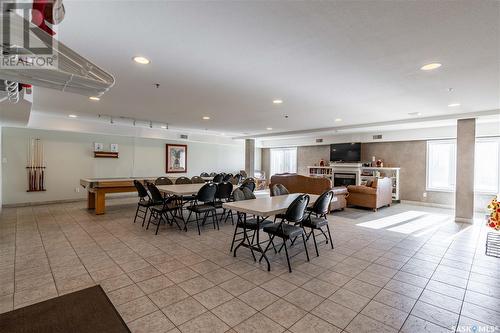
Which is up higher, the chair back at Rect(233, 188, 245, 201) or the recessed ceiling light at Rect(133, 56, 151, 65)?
the recessed ceiling light at Rect(133, 56, 151, 65)

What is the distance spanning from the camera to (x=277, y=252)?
3631mm

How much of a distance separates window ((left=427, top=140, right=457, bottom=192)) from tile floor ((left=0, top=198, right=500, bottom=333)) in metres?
3.59

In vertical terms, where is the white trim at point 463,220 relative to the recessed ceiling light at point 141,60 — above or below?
below

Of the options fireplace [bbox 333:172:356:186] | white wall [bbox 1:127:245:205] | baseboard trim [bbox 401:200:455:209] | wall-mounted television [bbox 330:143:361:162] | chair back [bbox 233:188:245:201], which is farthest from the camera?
wall-mounted television [bbox 330:143:361:162]

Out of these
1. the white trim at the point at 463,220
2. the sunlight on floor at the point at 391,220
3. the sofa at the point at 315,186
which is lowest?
the sunlight on floor at the point at 391,220

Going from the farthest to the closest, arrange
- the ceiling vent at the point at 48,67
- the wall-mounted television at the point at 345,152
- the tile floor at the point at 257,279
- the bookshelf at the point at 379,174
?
the wall-mounted television at the point at 345,152, the bookshelf at the point at 379,174, the tile floor at the point at 257,279, the ceiling vent at the point at 48,67

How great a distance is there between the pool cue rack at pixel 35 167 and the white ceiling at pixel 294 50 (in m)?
2.93

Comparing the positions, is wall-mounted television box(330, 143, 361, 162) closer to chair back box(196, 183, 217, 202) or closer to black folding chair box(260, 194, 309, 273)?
chair back box(196, 183, 217, 202)

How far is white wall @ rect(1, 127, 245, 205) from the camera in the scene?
6.67m

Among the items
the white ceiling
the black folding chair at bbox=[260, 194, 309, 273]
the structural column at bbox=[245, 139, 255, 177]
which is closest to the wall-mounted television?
the structural column at bbox=[245, 139, 255, 177]

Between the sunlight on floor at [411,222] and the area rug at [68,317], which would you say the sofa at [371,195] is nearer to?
the sunlight on floor at [411,222]

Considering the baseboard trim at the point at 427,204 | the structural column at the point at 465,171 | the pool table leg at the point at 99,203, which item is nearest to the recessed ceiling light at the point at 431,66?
the structural column at the point at 465,171

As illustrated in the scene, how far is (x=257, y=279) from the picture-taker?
9.17 feet

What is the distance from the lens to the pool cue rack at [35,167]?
22.6ft
